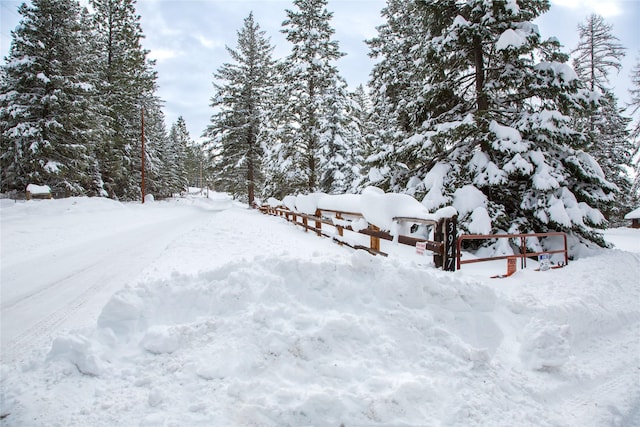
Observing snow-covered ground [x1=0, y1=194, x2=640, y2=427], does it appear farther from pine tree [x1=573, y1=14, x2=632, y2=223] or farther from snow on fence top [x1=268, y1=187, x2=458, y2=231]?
pine tree [x1=573, y1=14, x2=632, y2=223]

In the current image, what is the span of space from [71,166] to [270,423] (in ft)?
74.5

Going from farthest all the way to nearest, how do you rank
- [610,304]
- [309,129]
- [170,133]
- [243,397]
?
[170,133] → [309,129] → [610,304] → [243,397]

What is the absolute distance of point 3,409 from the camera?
233 centimetres

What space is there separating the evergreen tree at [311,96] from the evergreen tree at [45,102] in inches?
490

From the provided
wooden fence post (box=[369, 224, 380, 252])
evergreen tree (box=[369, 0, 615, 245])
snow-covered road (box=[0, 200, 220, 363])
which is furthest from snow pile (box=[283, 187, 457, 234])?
snow-covered road (box=[0, 200, 220, 363])

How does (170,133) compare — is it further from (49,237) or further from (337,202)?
(337,202)

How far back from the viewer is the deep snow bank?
8.02ft

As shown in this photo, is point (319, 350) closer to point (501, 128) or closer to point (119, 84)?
point (501, 128)

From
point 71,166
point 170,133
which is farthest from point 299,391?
point 170,133

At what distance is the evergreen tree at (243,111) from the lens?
88.5 feet

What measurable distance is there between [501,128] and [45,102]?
22.7 metres

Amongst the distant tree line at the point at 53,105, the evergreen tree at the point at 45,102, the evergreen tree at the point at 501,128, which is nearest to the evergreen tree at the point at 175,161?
the distant tree line at the point at 53,105

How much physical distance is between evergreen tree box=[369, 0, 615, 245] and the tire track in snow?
7780 millimetres

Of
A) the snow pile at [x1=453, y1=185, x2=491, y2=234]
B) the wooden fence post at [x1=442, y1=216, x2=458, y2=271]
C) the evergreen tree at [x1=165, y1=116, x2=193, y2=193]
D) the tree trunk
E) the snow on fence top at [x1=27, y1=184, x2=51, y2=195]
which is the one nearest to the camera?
the wooden fence post at [x1=442, y1=216, x2=458, y2=271]
